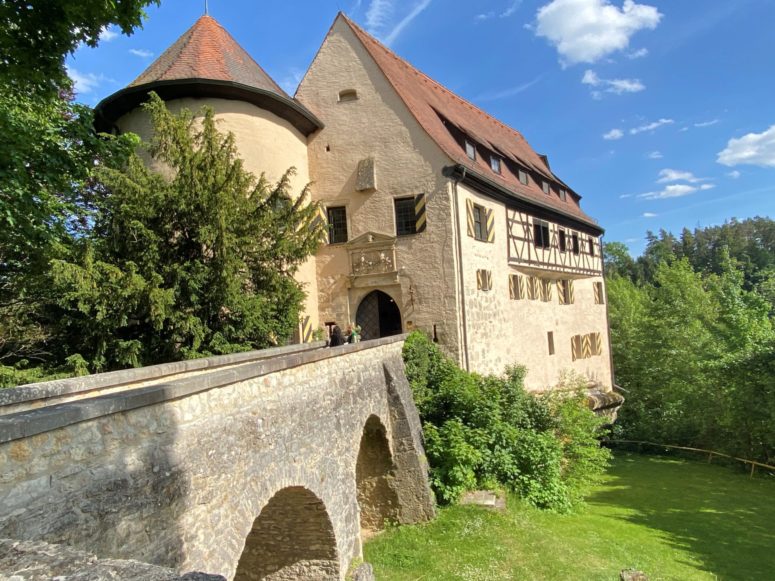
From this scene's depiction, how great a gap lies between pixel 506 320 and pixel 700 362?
12234 mm

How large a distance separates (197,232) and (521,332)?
42.7 feet

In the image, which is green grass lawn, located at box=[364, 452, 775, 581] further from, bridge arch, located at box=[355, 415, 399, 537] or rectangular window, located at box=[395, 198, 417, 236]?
rectangular window, located at box=[395, 198, 417, 236]

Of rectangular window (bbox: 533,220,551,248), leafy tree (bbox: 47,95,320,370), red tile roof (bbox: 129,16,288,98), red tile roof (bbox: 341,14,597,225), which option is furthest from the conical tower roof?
rectangular window (bbox: 533,220,551,248)

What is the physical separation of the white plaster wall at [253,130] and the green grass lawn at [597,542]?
6.98 m

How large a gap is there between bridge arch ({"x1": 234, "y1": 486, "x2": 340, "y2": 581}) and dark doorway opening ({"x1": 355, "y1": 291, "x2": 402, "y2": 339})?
9.35 m

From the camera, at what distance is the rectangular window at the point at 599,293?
28.5 m

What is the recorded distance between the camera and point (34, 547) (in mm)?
2293

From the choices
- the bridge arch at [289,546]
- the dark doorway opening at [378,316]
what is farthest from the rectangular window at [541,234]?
the bridge arch at [289,546]

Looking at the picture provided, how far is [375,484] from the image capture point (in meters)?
12.2

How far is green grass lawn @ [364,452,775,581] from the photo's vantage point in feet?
32.7

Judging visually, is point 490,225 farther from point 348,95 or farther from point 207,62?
point 207,62

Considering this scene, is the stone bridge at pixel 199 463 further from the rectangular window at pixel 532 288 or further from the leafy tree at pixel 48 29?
the rectangular window at pixel 532 288

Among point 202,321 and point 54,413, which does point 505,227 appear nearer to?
point 202,321

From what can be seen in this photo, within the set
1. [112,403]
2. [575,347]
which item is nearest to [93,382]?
[112,403]
